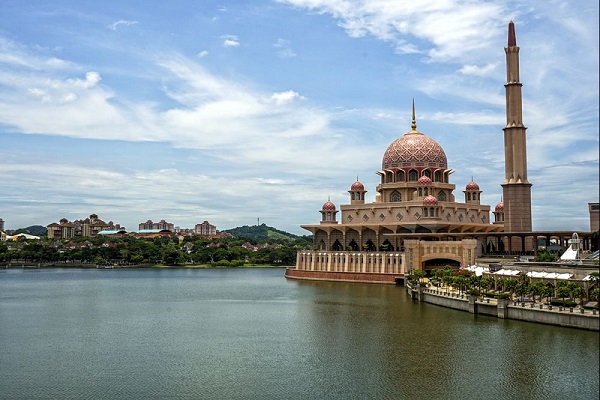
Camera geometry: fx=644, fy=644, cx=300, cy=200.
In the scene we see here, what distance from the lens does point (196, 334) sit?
3672 centimetres

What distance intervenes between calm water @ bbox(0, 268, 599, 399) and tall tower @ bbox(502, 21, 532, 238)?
78.8 feet

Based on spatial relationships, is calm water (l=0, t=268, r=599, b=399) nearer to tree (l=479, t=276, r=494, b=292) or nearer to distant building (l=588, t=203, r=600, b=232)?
tree (l=479, t=276, r=494, b=292)

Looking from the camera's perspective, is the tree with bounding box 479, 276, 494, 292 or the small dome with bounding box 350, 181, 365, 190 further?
the small dome with bounding box 350, 181, 365, 190

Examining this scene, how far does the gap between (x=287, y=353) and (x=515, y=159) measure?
4494 centimetres

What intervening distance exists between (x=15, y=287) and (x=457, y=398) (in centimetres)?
6080

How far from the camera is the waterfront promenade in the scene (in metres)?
33.3

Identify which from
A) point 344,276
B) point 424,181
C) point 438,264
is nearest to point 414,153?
point 424,181

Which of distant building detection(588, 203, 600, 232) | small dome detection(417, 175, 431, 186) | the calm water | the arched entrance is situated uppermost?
small dome detection(417, 175, 431, 186)

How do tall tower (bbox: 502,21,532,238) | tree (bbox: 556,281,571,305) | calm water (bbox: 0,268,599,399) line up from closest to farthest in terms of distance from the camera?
calm water (bbox: 0,268,599,399) < tree (bbox: 556,281,571,305) < tall tower (bbox: 502,21,532,238)

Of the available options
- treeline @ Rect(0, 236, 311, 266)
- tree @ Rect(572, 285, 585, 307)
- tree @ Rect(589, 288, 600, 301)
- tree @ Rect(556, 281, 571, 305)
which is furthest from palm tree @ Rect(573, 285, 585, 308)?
treeline @ Rect(0, 236, 311, 266)

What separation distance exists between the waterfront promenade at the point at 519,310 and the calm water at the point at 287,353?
2.05 feet

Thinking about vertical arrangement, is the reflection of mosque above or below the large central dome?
below

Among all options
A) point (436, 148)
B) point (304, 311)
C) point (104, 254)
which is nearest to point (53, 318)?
point (304, 311)

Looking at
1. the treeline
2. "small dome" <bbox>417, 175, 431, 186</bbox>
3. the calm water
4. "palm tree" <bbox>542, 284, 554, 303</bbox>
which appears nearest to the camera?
the calm water
